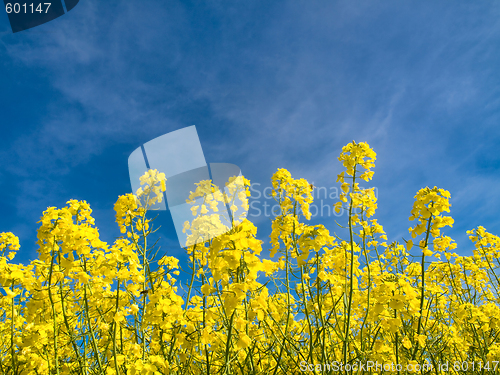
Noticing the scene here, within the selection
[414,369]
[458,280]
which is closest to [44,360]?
[414,369]

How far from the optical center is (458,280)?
5.93m

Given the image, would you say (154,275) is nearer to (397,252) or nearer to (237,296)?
(237,296)

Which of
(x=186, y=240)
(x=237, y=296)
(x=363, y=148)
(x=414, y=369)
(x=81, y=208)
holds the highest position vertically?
(x=363, y=148)

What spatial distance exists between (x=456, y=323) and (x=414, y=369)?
275 centimetres

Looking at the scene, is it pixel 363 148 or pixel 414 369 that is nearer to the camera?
pixel 414 369

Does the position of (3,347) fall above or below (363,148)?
below

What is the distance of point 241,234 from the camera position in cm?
194

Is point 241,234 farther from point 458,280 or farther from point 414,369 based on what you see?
point 458,280

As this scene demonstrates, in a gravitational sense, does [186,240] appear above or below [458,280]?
above

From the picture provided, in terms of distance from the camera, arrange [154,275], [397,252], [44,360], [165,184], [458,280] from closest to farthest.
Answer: [44,360] → [154,275] → [165,184] → [397,252] → [458,280]

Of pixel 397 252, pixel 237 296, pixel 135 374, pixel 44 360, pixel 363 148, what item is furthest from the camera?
pixel 397 252

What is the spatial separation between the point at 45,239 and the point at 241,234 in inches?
93.1

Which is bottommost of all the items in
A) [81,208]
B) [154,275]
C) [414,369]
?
[414,369]

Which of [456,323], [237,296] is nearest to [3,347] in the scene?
[237,296]
